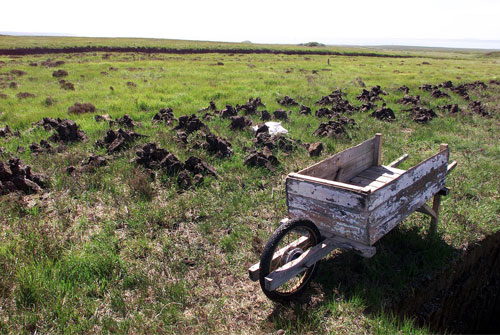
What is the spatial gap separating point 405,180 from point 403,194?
166 millimetres

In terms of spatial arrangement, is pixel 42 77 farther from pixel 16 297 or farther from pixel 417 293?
pixel 417 293

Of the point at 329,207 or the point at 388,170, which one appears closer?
the point at 329,207

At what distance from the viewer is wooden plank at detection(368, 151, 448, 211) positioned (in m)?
3.29

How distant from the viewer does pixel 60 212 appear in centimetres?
511

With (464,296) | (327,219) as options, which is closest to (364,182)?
(327,219)

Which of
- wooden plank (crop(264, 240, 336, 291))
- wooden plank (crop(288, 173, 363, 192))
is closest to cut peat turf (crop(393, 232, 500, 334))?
wooden plank (crop(264, 240, 336, 291))

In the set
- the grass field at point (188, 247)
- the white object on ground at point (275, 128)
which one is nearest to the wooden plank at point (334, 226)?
the grass field at point (188, 247)

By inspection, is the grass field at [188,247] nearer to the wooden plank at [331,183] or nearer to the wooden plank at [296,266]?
the wooden plank at [296,266]

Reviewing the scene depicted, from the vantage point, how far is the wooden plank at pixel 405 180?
329 cm

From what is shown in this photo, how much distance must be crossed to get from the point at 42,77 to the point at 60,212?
18.6 m

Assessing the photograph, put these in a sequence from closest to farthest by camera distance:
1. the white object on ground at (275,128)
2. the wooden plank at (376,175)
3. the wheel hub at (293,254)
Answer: the wheel hub at (293,254), the wooden plank at (376,175), the white object on ground at (275,128)

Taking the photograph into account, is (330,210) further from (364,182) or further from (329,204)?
(364,182)

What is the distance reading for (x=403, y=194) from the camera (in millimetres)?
3746

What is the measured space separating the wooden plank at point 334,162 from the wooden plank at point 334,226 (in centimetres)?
49
